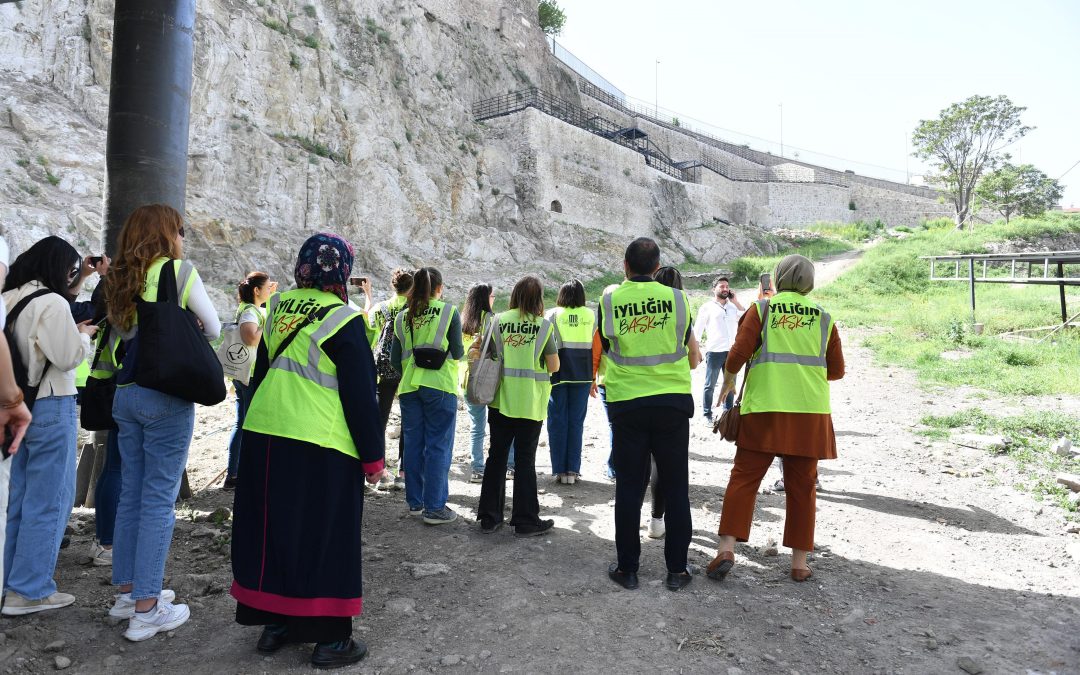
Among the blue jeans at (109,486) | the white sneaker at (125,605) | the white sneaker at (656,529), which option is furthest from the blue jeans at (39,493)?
the white sneaker at (656,529)

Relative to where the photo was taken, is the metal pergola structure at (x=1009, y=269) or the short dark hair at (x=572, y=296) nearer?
the short dark hair at (x=572, y=296)

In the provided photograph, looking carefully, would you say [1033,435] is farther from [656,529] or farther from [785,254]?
[785,254]

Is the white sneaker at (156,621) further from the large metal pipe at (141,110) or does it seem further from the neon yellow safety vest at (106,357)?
the large metal pipe at (141,110)

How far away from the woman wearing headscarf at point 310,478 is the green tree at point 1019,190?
54.7 meters

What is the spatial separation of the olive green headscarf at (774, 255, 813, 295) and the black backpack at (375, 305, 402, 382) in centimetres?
308

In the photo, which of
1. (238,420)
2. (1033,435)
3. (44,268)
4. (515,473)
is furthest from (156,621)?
(1033,435)

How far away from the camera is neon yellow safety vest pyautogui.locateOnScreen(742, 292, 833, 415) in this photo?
4.01 metres

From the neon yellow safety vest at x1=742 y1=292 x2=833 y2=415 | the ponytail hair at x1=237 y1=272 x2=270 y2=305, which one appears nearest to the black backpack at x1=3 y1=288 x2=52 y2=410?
the ponytail hair at x1=237 y1=272 x2=270 y2=305

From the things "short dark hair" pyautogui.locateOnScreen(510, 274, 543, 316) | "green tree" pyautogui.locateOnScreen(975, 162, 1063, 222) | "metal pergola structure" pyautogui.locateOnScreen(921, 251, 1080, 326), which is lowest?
"short dark hair" pyautogui.locateOnScreen(510, 274, 543, 316)

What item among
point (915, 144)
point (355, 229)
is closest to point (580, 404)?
point (355, 229)

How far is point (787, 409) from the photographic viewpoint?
3980 millimetres

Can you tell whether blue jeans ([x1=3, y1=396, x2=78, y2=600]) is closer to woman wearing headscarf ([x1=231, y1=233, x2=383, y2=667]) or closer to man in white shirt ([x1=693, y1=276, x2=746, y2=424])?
woman wearing headscarf ([x1=231, y1=233, x2=383, y2=667])

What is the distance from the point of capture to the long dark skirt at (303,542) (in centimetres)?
298

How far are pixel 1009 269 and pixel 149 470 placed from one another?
105 feet
